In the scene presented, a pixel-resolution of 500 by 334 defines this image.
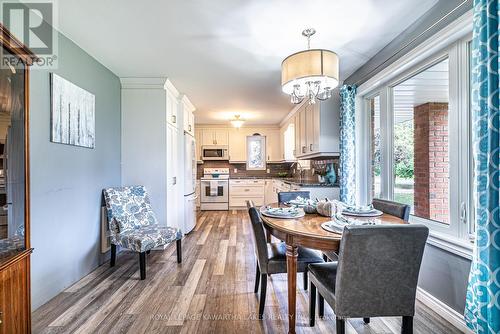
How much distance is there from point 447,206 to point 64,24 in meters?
3.60

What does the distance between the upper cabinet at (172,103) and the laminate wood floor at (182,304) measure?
1995 millimetres

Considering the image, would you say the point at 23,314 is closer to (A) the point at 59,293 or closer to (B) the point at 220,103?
(A) the point at 59,293

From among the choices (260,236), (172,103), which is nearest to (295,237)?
(260,236)

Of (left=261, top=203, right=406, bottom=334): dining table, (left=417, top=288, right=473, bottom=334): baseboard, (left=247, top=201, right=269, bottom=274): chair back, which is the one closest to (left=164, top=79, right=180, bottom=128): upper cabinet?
(left=247, top=201, right=269, bottom=274): chair back

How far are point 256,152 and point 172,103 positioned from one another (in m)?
3.62

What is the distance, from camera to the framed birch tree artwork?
2170mm

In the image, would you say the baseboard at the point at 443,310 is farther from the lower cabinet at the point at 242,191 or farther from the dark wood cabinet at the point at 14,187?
the lower cabinet at the point at 242,191

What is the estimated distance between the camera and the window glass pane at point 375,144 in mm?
2949

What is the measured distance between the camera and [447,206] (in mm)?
1975

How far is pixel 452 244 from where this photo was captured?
1771 mm

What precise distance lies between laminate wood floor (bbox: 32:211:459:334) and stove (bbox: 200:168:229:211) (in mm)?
3410

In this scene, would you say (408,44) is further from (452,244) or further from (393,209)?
(452,244)

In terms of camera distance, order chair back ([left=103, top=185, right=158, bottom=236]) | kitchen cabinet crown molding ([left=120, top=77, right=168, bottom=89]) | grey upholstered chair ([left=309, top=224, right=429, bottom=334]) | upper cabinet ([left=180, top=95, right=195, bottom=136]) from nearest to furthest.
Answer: grey upholstered chair ([left=309, top=224, right=429, bottom=334]), chair back ([left=103, top=185, right=158, bottom=236]), kitchen cabinet crown molding ([left=120, top=77, right=168, bottom=89]), upper cabinet ([left=180, top=95, right=195, bottom=136])

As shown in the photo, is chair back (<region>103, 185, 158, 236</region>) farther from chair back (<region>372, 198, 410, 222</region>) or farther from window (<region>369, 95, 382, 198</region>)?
window (<region>369, 95, 382, 198</region>)
